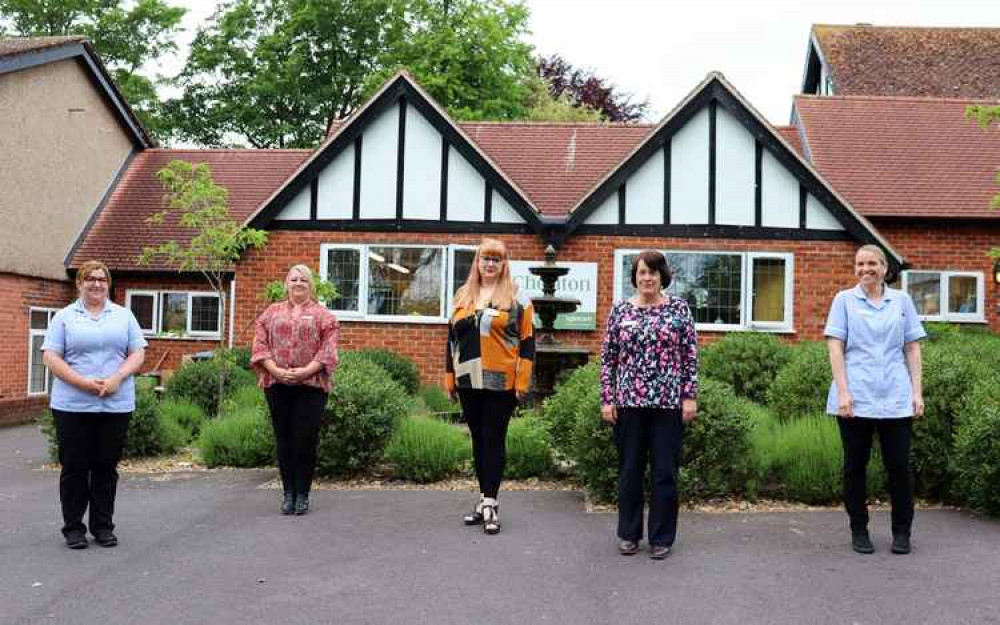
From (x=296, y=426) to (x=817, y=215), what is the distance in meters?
10.6

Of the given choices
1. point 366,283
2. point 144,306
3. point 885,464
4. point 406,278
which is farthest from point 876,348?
point 144,306

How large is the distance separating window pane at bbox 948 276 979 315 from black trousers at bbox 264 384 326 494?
1331cm

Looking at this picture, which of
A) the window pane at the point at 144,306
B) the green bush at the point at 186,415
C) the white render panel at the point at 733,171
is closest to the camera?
the green bush at the point at 186,415

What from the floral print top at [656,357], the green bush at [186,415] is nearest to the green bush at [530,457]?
the floral print top at [656,357]

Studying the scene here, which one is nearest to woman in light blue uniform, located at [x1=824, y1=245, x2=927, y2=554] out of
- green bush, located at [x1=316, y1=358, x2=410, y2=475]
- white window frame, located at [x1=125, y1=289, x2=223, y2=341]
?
green bush, located at [x1=316, y1=358, x2=410, y2=475]

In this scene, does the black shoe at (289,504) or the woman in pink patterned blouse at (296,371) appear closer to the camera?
the woman in pink patterned blouse at (296,371)

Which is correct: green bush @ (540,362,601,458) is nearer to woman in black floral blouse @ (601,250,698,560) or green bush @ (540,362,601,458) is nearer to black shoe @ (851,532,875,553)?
woman in black floral blouse @ (601,250,698,560)

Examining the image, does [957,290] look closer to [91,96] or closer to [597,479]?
[597,479]

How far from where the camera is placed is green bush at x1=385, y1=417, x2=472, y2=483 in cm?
744

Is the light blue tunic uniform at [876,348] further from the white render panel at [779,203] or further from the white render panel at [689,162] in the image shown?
the white render panel at [779,203]

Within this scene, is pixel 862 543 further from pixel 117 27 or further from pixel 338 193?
→ pixel 117 27

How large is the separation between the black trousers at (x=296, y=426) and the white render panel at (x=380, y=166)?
8699 millimetres

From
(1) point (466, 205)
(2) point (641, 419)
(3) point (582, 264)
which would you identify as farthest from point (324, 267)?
(2) point (641, 419)

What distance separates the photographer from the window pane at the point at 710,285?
567 inches
